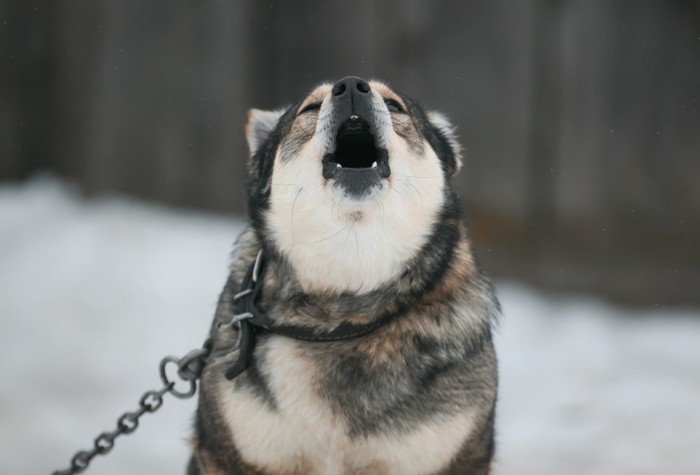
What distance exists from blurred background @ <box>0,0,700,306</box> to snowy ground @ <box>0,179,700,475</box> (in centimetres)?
30

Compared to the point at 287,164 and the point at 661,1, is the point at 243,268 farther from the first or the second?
the point at 661,1

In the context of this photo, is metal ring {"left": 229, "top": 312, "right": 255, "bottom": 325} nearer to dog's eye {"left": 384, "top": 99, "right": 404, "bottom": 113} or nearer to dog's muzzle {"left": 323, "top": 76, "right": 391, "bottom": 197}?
dog's muzzle {"left": 323, "top": 76, "right": 391, "bottom": 197}

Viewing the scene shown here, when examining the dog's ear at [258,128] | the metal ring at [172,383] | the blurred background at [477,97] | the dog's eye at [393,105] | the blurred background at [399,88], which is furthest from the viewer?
the blurred background at [477,97]

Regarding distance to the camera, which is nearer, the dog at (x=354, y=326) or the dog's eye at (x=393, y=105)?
the dog at (x=354, y=326)

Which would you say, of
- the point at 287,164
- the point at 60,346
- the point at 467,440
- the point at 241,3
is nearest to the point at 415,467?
the point at 467,440

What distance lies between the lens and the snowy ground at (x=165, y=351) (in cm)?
450

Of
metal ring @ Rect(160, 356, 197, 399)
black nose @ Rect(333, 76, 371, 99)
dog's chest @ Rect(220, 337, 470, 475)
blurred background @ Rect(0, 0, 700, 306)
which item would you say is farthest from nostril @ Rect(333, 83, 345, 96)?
blurred background @ Rect(0, 0, 700, 306)

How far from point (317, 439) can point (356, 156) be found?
961 millimetres

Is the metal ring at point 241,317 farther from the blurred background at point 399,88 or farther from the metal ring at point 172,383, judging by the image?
the blurred background at point 399,88

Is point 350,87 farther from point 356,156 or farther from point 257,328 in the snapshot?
point 257,328

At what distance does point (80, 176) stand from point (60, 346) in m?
1.81

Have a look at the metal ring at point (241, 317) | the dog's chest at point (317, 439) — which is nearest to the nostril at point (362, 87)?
the metal ring at point (241, 317)

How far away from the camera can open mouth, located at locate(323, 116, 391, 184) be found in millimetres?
2902

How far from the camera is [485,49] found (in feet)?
20.8
